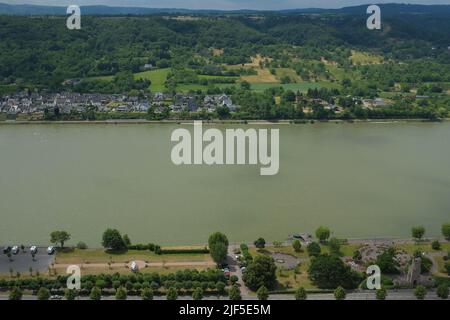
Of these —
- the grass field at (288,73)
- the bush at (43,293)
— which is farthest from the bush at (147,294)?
the grass field at (288,73)

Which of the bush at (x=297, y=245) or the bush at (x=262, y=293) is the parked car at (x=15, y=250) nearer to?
the bush at (x=262, y=293)

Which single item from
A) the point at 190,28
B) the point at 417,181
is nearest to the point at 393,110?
the point at 417,181

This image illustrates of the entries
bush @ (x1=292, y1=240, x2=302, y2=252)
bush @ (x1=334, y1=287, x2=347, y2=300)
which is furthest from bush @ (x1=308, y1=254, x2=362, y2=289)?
bush @ (x1=292, y1=240, x2=302, y2=252)

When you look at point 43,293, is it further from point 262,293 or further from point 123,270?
point 262,293

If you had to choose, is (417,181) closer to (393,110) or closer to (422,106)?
(393,110)

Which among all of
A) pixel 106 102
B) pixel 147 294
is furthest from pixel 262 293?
pixel 106 102

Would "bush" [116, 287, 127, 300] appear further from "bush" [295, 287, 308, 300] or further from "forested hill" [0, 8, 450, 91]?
"forested hill" [0, 8, 450, 91]
